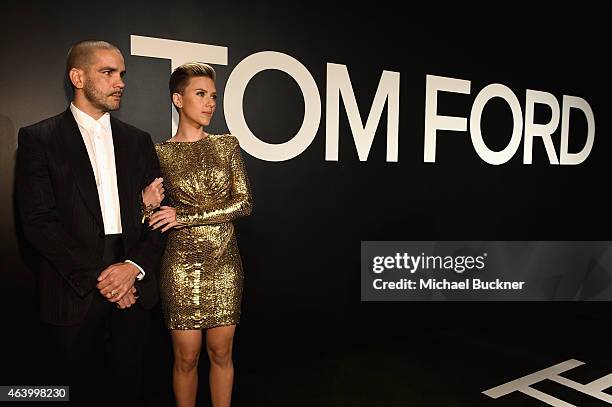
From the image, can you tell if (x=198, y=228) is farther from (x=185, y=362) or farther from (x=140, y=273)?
(x=185, y=362)

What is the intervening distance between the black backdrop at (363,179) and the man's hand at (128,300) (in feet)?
2.96

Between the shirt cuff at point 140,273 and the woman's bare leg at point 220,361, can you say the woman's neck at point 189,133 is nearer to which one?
the shirt cuff at point 140,273

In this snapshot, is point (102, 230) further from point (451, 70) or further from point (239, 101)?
point (451, 70)

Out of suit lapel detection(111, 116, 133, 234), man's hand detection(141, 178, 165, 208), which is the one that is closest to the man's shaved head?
suit lapel detection(111, 116, 133, 234)

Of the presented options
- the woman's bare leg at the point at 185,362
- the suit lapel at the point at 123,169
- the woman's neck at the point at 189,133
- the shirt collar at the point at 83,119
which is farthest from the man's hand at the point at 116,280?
the woman's neck at the point at 189,133

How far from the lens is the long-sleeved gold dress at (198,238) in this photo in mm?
2324

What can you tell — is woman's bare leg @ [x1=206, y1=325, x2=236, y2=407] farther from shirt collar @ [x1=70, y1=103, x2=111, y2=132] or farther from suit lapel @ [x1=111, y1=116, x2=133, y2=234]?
shirt collar @ [x1=70, y1=103, x2=111, y2=132]

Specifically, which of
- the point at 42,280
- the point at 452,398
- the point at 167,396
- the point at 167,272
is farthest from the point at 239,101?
the point at 452,398

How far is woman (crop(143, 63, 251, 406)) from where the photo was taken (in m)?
2.33

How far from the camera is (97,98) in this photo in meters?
2.02

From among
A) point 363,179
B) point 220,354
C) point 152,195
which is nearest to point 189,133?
point 152,195

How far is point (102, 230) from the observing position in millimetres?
2008

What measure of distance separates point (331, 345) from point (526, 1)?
3.16 metres

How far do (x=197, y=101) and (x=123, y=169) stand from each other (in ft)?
1.60
